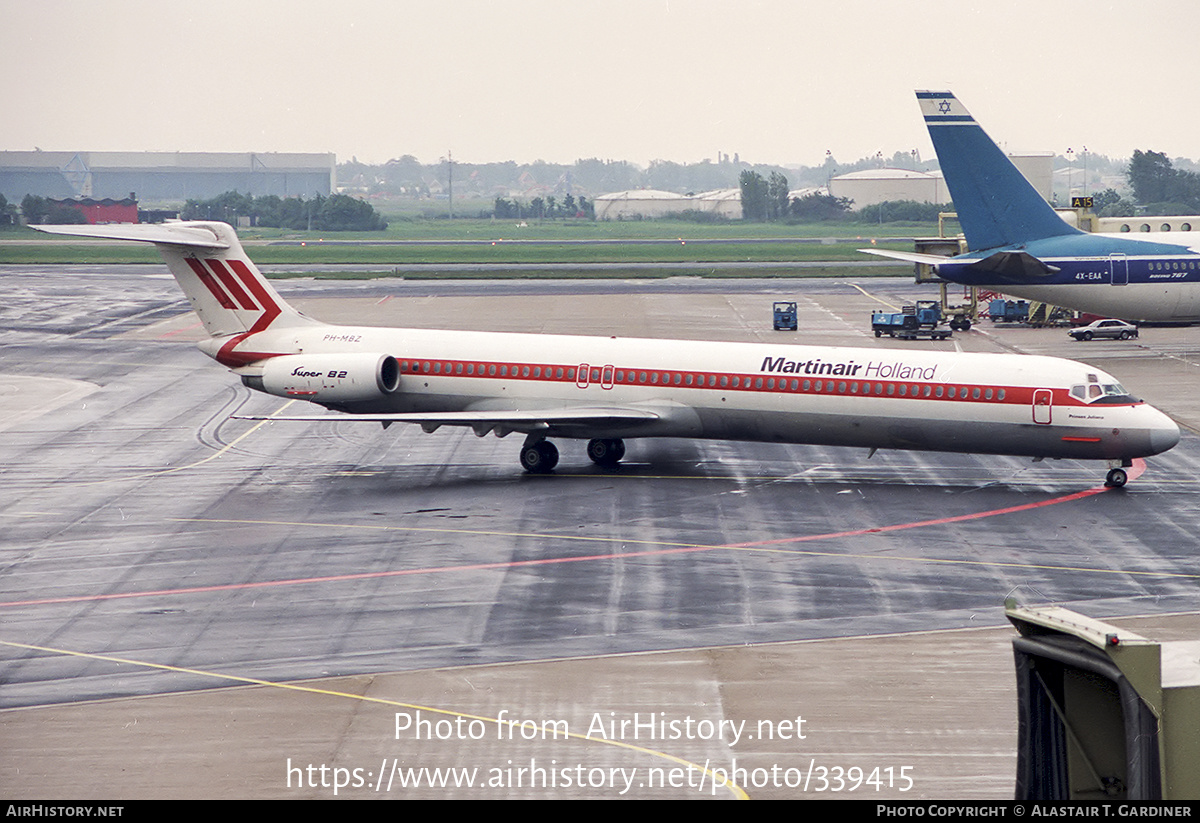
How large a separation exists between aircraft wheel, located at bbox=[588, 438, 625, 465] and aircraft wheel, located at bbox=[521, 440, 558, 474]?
1130mm

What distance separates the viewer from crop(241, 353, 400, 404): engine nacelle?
34594 mm

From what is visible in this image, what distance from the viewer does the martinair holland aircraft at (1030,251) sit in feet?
168

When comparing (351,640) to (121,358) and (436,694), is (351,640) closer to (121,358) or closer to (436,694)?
(436,694)

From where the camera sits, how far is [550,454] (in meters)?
34.6

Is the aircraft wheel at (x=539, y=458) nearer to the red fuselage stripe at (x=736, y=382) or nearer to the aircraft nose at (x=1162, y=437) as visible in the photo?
the red fuselage stripe at (x=736, y=382)

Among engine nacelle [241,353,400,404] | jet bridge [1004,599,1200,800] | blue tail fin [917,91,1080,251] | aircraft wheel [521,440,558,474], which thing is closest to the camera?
jet bridge [1004,599,1200,800]

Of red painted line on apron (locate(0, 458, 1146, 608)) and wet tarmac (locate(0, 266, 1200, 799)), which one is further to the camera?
red painted line on apron (locate(0, 458, 1146, 608))

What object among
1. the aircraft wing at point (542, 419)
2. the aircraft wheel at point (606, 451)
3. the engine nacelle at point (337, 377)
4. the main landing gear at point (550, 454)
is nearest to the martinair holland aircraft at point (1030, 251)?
the aircraft wheel at point (606, 451)

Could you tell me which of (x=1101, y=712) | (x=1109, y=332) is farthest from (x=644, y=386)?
(x=1109, y=332)

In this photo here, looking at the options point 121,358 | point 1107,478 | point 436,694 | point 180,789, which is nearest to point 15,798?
point 180,789

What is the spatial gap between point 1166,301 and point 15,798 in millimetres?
48516

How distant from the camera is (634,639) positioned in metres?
21.2

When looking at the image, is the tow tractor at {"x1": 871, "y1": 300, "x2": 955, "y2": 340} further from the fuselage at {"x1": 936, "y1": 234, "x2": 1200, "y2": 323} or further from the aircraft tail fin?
the aircraft tail fin

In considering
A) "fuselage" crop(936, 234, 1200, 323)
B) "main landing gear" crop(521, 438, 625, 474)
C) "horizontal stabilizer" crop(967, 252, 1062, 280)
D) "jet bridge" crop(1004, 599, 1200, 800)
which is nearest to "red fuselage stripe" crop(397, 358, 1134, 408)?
"main landing gear" crop(521, 438, 625, 474)
